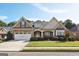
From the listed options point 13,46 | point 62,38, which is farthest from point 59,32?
point 13,46

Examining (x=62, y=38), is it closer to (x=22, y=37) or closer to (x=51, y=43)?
(x=51, y=43)

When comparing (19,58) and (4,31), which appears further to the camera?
(4,31)

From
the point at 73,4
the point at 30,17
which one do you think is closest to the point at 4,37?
the point at 30,17

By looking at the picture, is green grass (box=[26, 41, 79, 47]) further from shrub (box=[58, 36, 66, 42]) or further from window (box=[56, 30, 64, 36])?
window (box=[56, 30, 64, 36])

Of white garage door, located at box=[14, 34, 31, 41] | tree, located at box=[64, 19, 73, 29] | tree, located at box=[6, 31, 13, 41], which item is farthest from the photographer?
white garage door, located at box=[14, 34, 31, 41]

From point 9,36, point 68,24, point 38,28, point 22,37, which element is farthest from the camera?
point 22,37

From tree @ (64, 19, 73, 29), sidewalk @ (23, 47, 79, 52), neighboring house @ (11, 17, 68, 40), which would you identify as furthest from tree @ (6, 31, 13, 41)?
tree @ (64, 19, 73, 29)

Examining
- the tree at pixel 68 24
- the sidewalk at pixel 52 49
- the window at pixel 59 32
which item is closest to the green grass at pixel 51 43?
the sidewalk at pixel 52 49

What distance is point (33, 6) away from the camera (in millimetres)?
8555

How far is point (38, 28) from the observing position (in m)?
8.76

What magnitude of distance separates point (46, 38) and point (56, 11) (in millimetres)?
619

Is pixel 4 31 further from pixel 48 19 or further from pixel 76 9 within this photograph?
pixel 76 9

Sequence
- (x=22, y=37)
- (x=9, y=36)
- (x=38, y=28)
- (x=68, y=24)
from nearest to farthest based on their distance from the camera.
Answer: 1. (x=68, y=24)
2. (x=9, y=36)
3. (x=38, y=28)
4. (x=22, y=37)

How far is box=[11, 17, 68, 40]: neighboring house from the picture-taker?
28.4 feet
